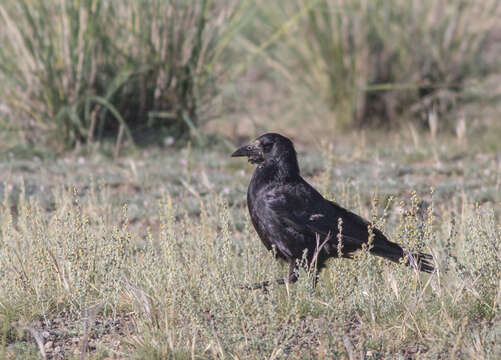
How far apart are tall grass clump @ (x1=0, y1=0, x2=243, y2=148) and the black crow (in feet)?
9.86

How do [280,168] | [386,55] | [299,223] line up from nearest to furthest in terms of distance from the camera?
1. [299,223]
2. [280,168]
3. [386,55]

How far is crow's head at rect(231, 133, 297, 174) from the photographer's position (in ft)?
13.5

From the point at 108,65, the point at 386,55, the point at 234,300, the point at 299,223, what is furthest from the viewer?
the point at 386,55

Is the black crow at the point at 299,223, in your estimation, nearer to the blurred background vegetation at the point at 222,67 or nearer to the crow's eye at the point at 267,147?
the crow's eye at the point at 267,147

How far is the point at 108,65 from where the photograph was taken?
7.25 m

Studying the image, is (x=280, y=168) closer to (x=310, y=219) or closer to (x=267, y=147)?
(x=267, y=147)

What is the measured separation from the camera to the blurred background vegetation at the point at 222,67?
690 cm

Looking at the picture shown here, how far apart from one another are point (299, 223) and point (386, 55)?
16.8ft

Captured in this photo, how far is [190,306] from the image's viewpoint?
10.2 feet

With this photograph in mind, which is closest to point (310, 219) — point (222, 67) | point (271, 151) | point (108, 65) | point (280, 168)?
point (280, 168)

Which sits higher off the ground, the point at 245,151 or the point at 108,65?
the point at 108,65

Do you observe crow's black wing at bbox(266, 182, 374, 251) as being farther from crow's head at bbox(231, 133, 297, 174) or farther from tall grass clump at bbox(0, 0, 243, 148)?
tall grass clump at bbox(0, 0, 243, 148)

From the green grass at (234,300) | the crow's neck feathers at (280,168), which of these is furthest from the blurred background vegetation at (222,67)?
the crow's neck feathers at (280,168)

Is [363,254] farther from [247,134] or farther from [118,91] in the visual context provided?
[247,134]
